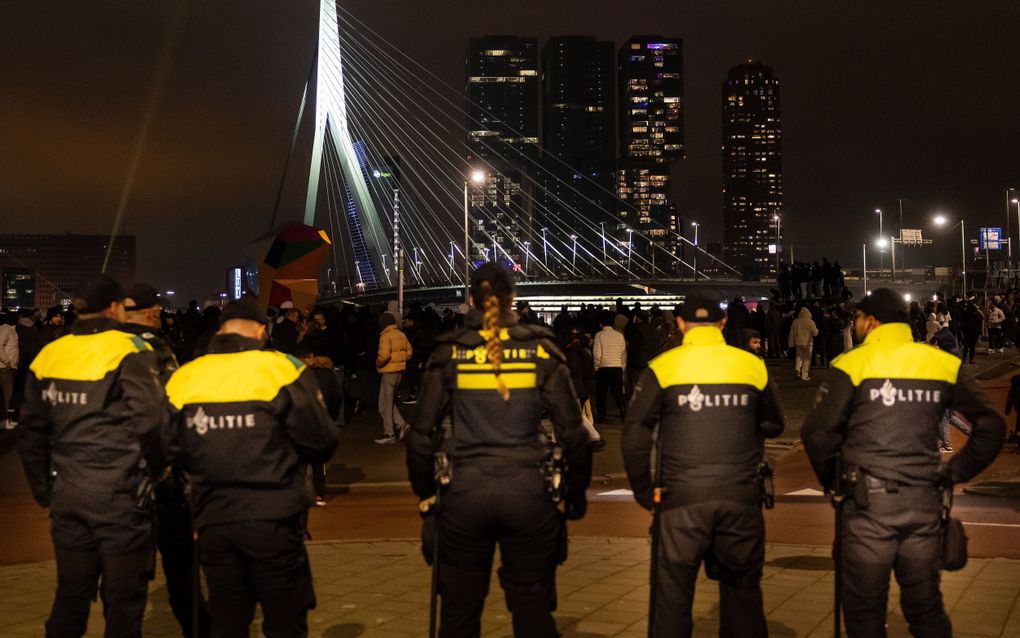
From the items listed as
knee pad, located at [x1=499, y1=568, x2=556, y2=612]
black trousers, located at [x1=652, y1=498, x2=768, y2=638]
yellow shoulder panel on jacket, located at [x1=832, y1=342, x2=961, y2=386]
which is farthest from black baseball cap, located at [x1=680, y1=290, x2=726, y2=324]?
knee pad, located at [x1=499, y1=568, x2=556, y2=612]

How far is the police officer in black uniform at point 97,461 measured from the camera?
198 inches

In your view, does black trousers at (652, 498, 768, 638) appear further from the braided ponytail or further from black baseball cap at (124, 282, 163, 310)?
black baseball cap at (124, 282, 163, 310)

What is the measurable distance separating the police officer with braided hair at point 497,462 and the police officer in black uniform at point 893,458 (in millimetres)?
1110

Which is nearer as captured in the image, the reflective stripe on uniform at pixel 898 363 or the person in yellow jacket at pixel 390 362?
the reflective stripe on uniform at pixel 898 363

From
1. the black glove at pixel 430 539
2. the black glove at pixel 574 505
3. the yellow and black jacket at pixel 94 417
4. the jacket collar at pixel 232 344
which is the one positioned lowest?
the black glove at pixel 430 539

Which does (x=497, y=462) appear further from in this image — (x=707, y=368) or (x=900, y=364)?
(x=900, y=364)

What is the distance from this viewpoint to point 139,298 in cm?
614

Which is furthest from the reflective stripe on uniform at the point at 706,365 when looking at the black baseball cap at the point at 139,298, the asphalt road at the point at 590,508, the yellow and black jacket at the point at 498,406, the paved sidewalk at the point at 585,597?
the asphalt road at the point at 590,508

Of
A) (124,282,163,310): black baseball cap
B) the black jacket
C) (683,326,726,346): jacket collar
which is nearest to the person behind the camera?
(683,326,726,346): jacket collar

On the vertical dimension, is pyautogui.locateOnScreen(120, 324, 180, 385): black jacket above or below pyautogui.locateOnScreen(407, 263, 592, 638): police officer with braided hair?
above

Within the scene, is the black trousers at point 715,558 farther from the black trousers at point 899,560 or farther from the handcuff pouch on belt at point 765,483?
the black trousers at point 899,560

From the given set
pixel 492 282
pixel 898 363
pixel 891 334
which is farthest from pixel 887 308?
pixel 492 282

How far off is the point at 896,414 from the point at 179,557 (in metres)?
3.33

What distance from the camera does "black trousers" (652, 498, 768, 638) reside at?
4.83 meters
